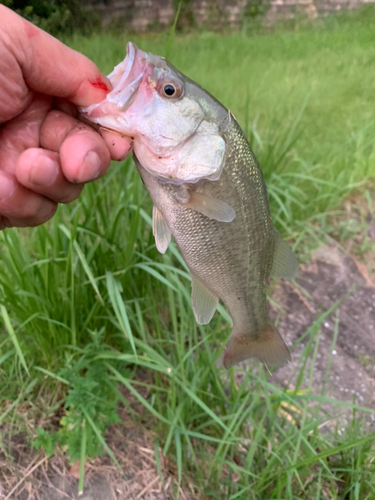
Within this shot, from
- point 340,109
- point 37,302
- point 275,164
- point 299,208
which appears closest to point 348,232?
point 299,208

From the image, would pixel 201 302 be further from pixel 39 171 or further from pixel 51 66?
pixel 51 66

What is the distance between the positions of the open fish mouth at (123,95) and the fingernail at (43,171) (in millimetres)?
116

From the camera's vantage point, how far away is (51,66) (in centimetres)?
61

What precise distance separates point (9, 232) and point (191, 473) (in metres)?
0.86

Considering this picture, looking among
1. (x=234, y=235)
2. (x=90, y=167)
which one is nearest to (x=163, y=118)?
(x=90, y=167)

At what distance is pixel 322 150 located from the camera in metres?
2.18

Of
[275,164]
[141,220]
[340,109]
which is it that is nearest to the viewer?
[141,220]

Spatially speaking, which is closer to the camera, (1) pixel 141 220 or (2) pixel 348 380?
(1) pixel 141 220

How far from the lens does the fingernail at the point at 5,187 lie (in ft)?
2.18

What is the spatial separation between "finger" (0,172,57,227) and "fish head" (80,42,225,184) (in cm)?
21

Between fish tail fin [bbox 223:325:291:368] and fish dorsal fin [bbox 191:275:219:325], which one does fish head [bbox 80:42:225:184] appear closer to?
fish dorsal fin [bbox 191:275:219:325]

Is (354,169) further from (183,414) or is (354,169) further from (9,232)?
(9,232)

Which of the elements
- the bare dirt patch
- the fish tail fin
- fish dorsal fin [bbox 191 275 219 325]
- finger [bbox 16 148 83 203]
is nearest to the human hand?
finger [bbox 16 148 83 203]

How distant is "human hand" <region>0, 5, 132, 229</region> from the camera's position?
593 mm
